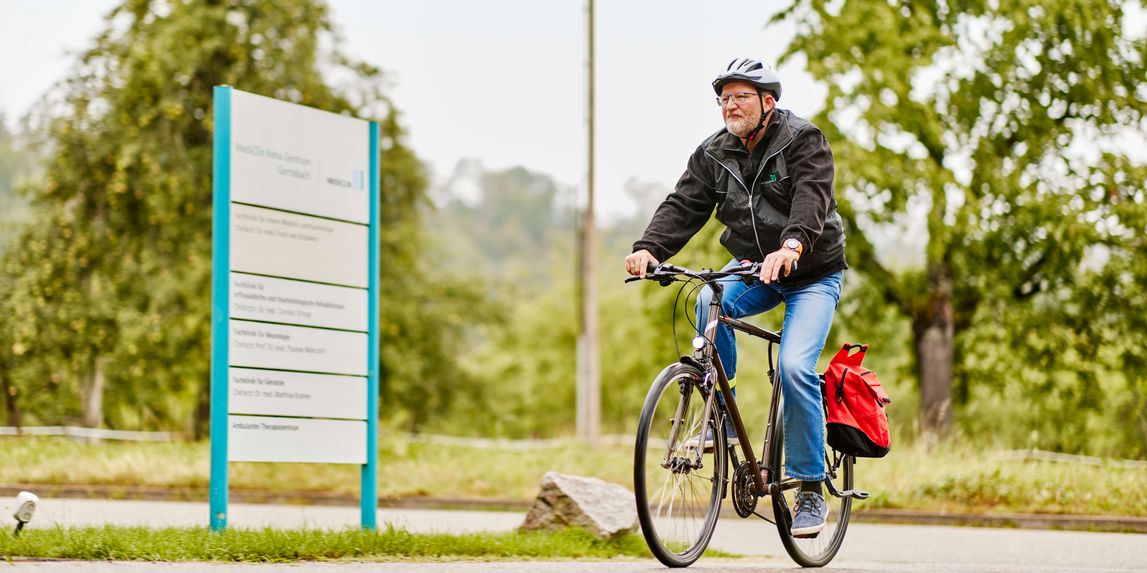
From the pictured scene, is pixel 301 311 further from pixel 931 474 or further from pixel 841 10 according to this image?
pixel 841 10

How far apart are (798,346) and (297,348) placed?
3.24m

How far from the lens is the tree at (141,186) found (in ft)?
69.6

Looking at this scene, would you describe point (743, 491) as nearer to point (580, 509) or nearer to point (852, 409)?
point (852, 409)

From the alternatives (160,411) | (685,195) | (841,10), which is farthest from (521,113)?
(685,195)

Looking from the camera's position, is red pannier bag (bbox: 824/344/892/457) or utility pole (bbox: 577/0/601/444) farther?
utility pole (bbox: 577/0/601/444)

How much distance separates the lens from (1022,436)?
2309 cm

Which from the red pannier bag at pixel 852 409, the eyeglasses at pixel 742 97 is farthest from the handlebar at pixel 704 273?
the red pannier bag at pixel 852 409

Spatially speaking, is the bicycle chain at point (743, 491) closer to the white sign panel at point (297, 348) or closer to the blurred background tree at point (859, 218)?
the white sign panel at point (297, 348)

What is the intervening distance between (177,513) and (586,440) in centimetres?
935

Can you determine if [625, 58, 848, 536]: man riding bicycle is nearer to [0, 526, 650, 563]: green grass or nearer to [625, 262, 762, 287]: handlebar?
[625, 262, 762, 287]: handlebar

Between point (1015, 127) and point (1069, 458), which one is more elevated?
point (1015, 127)

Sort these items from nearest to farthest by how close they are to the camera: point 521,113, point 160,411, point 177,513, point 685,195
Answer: point 685,195, point 177,513, point 160,411, point 521,113

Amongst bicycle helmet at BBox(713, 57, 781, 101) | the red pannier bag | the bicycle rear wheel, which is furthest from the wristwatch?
the bicycle rear wheel

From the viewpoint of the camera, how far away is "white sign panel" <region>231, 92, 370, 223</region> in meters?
7.62
